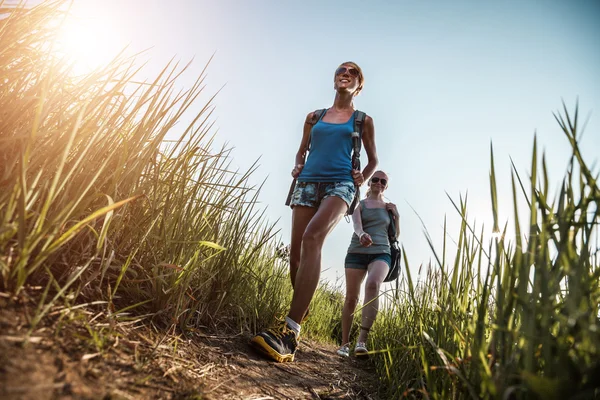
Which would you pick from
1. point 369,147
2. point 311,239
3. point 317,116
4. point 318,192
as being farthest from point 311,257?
point 317,116

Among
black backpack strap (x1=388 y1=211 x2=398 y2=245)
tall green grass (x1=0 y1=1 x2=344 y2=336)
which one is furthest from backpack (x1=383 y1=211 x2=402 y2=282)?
tall green grass (x1=0 y1=1 x2=344 y2=336)

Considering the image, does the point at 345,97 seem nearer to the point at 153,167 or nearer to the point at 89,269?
the point at 153,167

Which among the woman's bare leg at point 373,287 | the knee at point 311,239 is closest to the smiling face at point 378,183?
the woman's bare leg at point 373,287

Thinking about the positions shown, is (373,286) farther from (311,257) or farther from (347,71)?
(347,71)

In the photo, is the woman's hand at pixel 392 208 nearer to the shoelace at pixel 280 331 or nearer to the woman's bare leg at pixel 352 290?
the woman's bare leg at pixel 352 290

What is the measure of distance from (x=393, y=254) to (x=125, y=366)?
3.12m

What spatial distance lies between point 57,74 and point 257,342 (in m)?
1.47

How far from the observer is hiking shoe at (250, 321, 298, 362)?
187cm

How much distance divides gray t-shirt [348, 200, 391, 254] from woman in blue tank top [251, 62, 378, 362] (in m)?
0.84

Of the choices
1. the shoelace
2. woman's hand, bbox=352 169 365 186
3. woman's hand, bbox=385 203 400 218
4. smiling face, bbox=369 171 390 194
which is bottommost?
the shoelace

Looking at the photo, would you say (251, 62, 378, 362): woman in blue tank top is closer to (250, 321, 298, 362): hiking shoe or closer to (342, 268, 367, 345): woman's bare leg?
(250, 321, 298, 362): hiking shoe

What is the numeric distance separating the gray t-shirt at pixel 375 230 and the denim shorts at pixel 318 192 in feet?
3.32

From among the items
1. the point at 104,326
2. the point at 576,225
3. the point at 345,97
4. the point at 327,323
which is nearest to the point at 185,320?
the point at 104,326

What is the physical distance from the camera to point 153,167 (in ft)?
5.28
